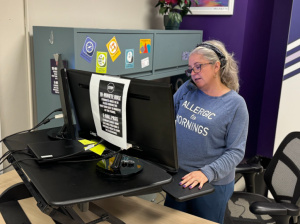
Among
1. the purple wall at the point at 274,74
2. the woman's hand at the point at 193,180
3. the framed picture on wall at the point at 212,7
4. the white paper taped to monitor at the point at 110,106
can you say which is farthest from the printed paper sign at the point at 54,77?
the purple wall at the point at 274,74

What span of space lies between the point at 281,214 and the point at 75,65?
1.32m

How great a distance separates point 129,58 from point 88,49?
427mm

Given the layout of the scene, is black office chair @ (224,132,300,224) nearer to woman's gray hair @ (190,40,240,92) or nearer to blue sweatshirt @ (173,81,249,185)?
blue sweatshirt @ (173,81,249,185)

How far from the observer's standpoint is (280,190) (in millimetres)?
1771

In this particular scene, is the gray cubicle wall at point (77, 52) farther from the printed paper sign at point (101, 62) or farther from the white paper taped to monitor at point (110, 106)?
the white paper taped to monitor at point (110, 106)

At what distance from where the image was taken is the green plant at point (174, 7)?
274cm

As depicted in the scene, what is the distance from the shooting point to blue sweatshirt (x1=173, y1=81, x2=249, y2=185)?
139 cm

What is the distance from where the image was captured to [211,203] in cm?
148

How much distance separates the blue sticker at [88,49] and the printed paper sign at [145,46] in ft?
1.69

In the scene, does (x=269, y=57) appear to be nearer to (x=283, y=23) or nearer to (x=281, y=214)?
(x=283, y=23)

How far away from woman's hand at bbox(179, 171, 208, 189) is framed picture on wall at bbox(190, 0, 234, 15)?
213 cm

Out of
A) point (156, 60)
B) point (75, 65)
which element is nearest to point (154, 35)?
point (156, 60)

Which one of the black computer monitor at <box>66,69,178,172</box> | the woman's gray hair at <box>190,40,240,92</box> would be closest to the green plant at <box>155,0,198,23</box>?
the woman's gray hair at <box>190,40,240,92</box>

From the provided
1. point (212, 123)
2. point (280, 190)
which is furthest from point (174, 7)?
point (280, 190)
